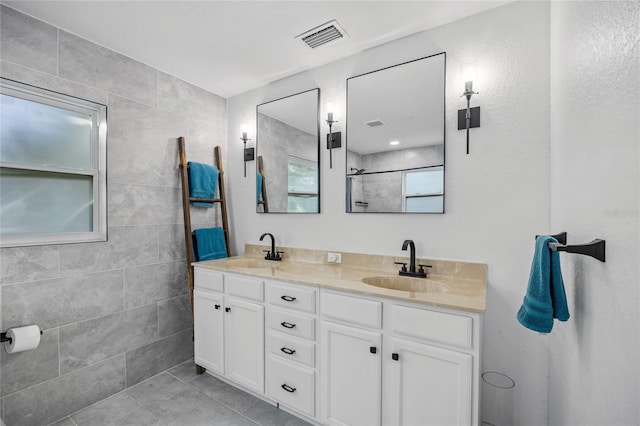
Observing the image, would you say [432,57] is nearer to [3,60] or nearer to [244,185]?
[244,185]

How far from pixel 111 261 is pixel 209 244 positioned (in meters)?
0.77

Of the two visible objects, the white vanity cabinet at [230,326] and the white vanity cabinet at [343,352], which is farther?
the white vanity cabinet at [230,326]

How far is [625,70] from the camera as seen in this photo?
62cm

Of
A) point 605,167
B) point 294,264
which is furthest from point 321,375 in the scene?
point 605,167

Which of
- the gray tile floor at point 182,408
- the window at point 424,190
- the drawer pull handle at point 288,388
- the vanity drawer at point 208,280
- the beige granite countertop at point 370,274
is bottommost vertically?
the gray tile floor at point 182,408

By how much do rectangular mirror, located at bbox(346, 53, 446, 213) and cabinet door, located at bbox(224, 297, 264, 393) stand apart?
109 cm

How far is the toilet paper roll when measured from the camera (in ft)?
5.43

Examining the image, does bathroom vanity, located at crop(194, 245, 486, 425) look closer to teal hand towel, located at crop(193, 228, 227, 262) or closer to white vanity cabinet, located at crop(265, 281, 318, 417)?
white vanity cabinet, located at crop(265, 281, 318, 417)

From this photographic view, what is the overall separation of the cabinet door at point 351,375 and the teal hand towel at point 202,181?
1750 millimetres

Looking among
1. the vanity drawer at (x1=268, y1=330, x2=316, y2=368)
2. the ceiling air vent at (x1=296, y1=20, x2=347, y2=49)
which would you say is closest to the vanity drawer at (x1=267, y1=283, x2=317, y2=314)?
the vanity drawer at (x1=268, y1=330, x2=316, y2=368)

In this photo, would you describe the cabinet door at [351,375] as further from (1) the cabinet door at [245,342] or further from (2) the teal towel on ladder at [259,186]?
(2) the teal towel on ladder at [259,186]

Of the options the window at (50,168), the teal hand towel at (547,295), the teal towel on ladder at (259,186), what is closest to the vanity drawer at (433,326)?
the teal hand towel at (547,295)

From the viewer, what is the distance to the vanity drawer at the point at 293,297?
179 cm

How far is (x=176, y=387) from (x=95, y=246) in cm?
126
